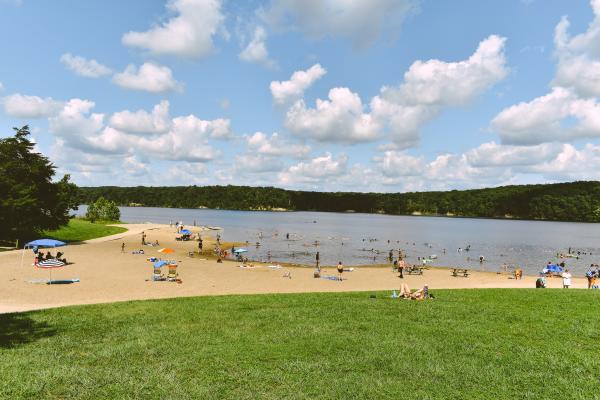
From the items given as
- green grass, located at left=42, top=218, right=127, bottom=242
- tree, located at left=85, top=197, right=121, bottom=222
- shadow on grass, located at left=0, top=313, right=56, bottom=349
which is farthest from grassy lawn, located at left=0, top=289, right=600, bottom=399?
tree, located at left=85, top=197, right=121, bottom=222

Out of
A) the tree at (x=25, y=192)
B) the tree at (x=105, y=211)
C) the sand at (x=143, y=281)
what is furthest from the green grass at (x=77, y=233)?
the tree at (x=105, y=211)

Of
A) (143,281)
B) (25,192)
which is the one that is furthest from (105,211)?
(143,281)

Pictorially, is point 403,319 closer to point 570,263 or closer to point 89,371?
point 89,371

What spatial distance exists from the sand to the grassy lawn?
8578mm

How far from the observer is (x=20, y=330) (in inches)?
486

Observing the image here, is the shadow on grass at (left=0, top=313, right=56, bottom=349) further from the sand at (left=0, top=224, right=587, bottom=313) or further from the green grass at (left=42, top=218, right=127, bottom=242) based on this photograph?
the green grass at (left=42, top=218, right=127, bottom=242)

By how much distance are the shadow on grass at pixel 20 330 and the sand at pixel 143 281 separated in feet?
16.2

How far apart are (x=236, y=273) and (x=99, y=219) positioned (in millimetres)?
86116

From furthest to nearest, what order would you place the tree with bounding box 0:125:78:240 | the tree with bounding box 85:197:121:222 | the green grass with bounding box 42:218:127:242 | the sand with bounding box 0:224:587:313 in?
the tree with bounding box 85:197:121:222 → the green grass with bounding box 42:218:127:242 → the tree with bounding box 0:125:78:240 → the sand with bounding box 0:224:587:313

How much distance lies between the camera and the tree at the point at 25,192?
148 feet

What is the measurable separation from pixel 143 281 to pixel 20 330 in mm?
17675

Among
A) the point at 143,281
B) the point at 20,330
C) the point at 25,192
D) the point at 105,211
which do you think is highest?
the point at 25,192

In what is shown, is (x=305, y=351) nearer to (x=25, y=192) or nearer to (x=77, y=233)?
(x=25, y=192)

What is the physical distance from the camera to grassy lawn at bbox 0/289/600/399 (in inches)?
325
